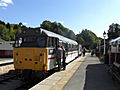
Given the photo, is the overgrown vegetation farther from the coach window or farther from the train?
the train

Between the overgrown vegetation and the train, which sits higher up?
the overgrown vegetation

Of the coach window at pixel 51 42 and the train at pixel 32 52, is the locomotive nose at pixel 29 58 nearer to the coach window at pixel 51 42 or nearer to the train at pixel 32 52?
the train at pixel 32 52

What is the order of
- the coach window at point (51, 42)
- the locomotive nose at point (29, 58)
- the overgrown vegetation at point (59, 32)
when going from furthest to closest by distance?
the overgrown vegetation at point (59, 32), the coach window at point (51, 42), the locomotive nose at point (29, 58)

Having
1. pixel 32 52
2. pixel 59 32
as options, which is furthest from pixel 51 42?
pixel 59 32

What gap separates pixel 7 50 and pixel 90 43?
83.2 metres

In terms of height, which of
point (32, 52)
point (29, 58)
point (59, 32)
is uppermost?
point (59, 32)

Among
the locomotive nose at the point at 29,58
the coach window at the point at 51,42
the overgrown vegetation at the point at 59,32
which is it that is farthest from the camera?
the overgrown vegetation at the point at 59,32

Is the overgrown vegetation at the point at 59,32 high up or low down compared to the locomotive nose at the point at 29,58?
up

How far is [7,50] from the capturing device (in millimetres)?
60500

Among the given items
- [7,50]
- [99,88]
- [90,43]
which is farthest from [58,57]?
[90,43]

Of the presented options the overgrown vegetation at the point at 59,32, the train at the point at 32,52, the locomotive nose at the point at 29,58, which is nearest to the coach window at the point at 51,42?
the train at the point at 32,52

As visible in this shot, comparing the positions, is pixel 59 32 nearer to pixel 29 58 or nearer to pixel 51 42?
pixel 51 42

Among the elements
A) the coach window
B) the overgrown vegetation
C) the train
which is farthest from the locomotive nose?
the overgrown vegetation

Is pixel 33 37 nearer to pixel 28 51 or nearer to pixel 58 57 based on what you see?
pixel 28 51
